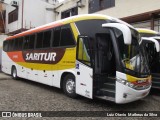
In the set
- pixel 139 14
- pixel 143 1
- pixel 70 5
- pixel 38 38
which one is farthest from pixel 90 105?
pixel 70 5

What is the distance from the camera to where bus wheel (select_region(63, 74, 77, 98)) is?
8.20 m

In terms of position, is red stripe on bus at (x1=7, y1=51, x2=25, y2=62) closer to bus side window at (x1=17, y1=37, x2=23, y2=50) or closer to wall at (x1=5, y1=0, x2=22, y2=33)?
bus side window at (x1=17, y1=37, x2=23, y2=50)

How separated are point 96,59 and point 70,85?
1.75 metres

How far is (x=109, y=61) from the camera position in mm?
7516

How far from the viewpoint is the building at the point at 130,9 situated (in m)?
14.7

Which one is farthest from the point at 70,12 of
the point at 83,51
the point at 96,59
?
the point at 96,59

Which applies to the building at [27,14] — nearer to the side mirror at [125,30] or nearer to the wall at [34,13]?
the wall at [34,13]

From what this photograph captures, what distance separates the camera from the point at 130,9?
54.2 ft

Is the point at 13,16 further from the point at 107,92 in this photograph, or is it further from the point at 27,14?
the point at 107,92

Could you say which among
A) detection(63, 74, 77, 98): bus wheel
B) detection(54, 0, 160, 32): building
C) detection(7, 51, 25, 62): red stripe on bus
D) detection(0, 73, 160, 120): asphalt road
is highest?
detection(54, 0, 160, 32): building

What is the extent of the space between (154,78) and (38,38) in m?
5.91

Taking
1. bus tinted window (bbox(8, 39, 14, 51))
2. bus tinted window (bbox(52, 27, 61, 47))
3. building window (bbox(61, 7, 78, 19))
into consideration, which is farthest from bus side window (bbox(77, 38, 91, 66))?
building window (bbox(61, 7, 78, 19))

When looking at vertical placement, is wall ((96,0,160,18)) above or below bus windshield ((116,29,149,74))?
above

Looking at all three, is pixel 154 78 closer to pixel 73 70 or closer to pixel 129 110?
pixel 129 110
